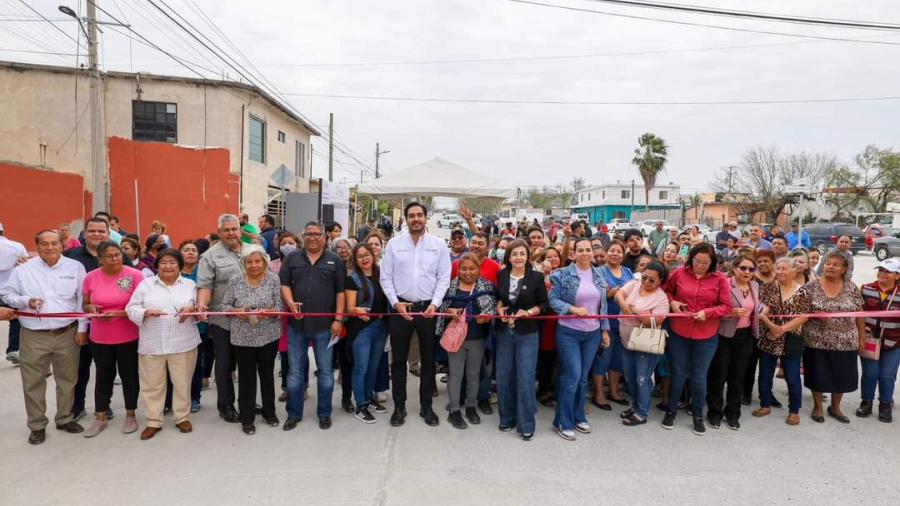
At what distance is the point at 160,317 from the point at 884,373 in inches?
258

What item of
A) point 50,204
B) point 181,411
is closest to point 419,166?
point 181,411

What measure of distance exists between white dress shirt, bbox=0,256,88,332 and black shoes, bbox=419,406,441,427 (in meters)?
2.97

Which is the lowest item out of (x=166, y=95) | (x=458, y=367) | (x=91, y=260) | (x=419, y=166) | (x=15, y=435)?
(x=15, y=435)

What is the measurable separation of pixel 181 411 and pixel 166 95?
54.7 ft

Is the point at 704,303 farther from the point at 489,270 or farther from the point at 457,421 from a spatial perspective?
the point at 457,421

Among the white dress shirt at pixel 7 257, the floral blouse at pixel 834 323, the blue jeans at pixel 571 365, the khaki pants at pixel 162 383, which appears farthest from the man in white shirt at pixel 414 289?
the white dress shirt at pixel 7 257

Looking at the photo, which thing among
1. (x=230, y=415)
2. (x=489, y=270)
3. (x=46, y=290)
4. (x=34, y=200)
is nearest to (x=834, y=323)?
(x=489, y=270)

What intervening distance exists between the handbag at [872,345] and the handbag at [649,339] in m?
2.10

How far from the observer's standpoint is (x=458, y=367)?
4.76 meters

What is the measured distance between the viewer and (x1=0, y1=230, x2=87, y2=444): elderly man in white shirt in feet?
14.2

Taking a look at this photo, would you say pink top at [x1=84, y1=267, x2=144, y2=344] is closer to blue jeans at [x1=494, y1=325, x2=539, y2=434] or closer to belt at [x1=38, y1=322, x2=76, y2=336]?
belt at [x1=38, y1=322, x2=76, y2=336]

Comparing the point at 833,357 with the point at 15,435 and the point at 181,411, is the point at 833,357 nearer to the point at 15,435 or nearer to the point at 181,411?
the point at 181,411

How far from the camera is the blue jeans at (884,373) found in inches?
197

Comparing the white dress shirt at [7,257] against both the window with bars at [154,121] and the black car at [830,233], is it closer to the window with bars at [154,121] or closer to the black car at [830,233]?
the window with bars at [154,121]
